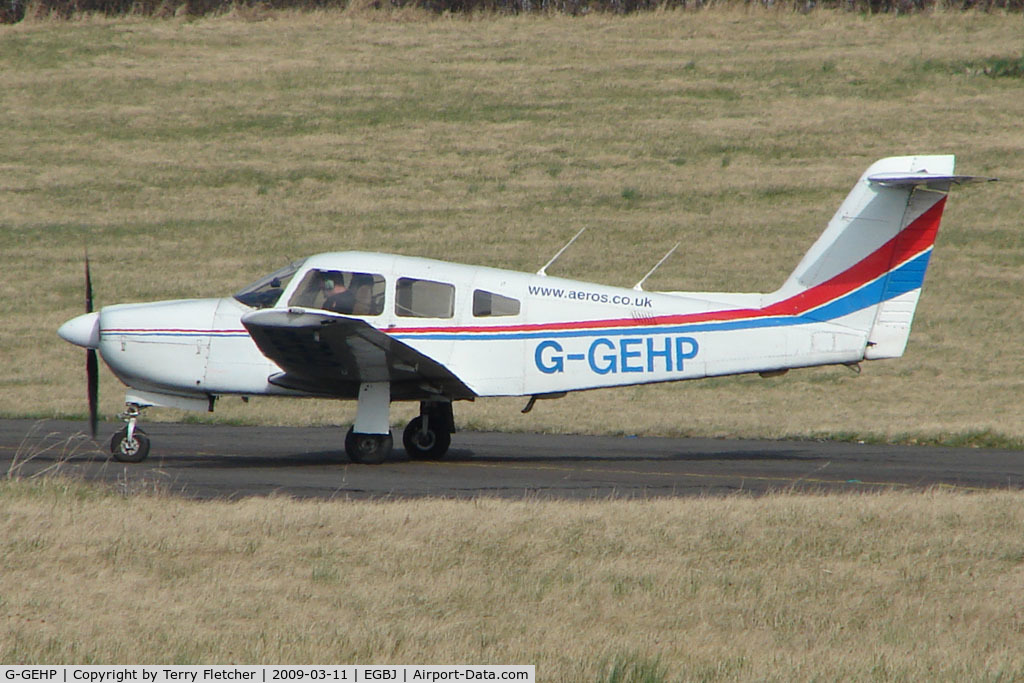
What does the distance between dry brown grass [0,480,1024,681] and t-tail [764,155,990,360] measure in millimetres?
3814

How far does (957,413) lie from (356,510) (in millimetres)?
14344

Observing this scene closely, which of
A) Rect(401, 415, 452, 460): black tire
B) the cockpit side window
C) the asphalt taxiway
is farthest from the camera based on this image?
Rect(401, 415, 452, 460): black tire

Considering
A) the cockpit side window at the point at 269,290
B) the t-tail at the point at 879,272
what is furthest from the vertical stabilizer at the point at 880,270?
the cockpit side window at the point at 269,290

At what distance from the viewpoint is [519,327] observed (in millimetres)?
13727

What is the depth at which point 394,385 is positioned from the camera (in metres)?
14.1

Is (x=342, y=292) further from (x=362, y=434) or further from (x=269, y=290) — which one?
(x=362, y=434)

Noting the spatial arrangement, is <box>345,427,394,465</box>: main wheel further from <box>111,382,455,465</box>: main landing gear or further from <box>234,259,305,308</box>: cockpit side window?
<box>234,259,305,308</box>: cockpit side window

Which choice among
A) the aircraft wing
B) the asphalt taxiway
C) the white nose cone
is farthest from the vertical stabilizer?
the white nose cone

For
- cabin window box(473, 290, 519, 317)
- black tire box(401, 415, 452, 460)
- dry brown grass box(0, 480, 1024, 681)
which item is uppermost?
cabin window box(473, 290, 519, 317)

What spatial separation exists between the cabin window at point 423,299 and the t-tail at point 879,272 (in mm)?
3606

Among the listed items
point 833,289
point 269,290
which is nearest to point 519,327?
point 269,290

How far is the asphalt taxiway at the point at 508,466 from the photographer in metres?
11.9

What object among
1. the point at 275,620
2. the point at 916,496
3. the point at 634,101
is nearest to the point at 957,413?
the point at 916,496

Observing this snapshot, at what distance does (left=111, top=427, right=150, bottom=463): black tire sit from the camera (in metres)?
13.7
